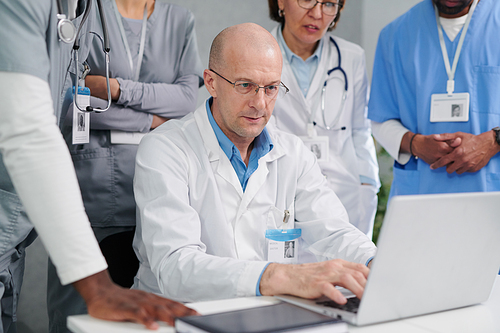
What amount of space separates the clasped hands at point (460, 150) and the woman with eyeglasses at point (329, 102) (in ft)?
1.42

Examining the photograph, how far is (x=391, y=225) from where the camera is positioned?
0.88m

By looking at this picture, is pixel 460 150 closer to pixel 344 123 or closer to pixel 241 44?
pixel 344 123

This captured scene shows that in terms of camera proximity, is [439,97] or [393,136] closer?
[439,97]

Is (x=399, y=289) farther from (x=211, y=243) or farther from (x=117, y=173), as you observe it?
(x=117, y=173)

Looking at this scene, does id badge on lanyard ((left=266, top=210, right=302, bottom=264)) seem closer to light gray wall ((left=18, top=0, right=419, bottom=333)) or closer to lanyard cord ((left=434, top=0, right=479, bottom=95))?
lanyard cord ((left=434, top=0, right=479, bottom=95))

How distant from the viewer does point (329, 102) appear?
8.04ft

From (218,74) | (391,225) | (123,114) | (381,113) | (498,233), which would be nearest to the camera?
(391,225)

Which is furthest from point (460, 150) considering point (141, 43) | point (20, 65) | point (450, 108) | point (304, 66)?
point (20, 65)

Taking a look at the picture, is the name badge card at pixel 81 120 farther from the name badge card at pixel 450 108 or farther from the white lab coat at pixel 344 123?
the name badge card at pixel 450 108

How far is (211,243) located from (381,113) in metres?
1.25

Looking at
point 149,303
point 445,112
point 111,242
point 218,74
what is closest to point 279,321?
point 149,303

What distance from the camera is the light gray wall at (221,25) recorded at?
284 cm

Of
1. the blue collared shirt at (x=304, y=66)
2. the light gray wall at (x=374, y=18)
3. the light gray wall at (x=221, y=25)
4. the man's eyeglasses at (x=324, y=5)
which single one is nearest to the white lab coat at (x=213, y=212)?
the blue collared shirt at (x=304, y=66)

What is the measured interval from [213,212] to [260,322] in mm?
704
